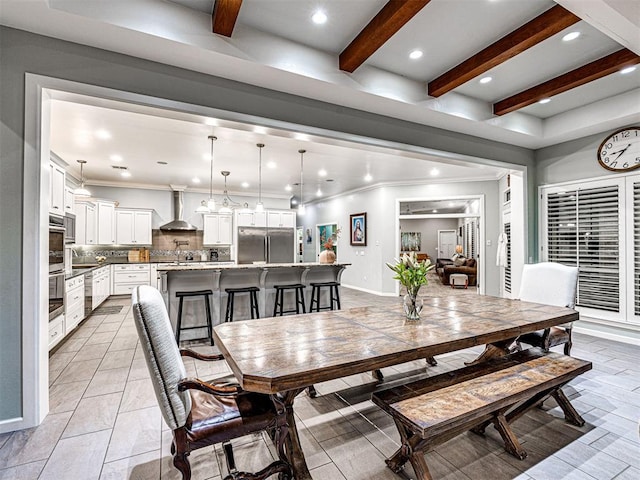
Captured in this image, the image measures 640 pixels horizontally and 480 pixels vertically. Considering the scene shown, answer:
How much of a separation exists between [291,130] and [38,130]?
6.34 feet

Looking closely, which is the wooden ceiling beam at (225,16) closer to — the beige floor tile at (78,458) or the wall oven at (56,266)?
the beige floor tile at (78,458)

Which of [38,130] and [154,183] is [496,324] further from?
[154,183]

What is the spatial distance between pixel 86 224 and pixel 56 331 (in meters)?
3.60

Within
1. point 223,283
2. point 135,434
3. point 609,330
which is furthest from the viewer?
point 223,283

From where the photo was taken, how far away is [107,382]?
114 inches

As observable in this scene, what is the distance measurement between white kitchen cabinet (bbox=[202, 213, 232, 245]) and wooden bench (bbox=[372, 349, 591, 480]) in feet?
23.3

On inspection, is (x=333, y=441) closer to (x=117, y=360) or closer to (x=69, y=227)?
(x=117, y=360)

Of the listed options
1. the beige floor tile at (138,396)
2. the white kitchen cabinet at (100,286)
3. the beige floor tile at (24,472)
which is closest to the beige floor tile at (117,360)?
the beige floor tile at (138,396)

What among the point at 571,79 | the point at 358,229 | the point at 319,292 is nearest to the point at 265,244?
the point at 358,229

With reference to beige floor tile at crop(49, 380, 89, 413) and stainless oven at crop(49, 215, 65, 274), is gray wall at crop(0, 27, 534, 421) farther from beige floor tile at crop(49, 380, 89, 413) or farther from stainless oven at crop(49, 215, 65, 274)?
stainless oven at crop(49, 215, 65, 274)

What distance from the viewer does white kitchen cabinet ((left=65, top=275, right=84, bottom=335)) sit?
13.3ft

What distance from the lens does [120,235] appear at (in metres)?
7.25

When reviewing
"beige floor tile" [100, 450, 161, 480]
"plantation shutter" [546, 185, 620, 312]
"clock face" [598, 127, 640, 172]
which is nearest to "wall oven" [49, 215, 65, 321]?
"beige floor tile" [100, 450, 161, 480]

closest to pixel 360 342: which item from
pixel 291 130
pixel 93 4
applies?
pixel 291 130
